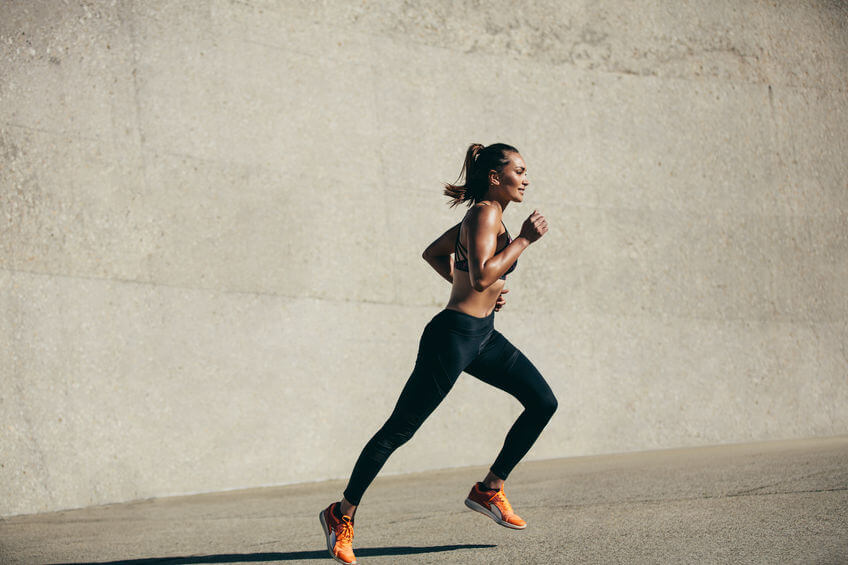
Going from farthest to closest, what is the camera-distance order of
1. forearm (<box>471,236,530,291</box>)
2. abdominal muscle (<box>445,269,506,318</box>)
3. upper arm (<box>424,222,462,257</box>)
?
upper arm (<box>424,222,462,257</box>)
abdominal muscle (<box>445,269,506,318</box>)
forearm (<box>471,236,530,291</box>)

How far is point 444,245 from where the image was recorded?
4.23 metres

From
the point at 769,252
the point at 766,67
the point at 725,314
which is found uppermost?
the point at 766,67

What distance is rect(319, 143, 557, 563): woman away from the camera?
11.6ft

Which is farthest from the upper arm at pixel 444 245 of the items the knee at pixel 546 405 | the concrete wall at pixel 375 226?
the concrete wall at pixel 375 226

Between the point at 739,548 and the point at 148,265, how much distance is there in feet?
17.4

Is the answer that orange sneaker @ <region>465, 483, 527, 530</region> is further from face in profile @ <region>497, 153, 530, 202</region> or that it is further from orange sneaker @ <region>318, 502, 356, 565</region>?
face in profile @ <region>497, 153, 530, 202</region>

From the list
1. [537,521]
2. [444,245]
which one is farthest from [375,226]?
[537,521]

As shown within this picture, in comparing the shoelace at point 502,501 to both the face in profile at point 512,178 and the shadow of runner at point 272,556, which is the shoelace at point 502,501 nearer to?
the shadow of runner at point 272,556

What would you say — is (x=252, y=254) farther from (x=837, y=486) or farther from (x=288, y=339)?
(x=837, y=486)

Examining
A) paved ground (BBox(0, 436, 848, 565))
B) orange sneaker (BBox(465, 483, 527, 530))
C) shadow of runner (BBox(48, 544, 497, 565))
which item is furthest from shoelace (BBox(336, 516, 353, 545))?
orange sneaker (BBox(465, 483, 527, 530))

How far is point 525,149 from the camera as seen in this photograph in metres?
8.57

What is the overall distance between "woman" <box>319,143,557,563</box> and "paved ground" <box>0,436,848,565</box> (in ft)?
1.06

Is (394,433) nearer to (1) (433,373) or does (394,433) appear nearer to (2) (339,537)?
(1) (433,373)

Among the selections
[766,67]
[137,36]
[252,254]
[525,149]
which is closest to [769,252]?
[766,67]
